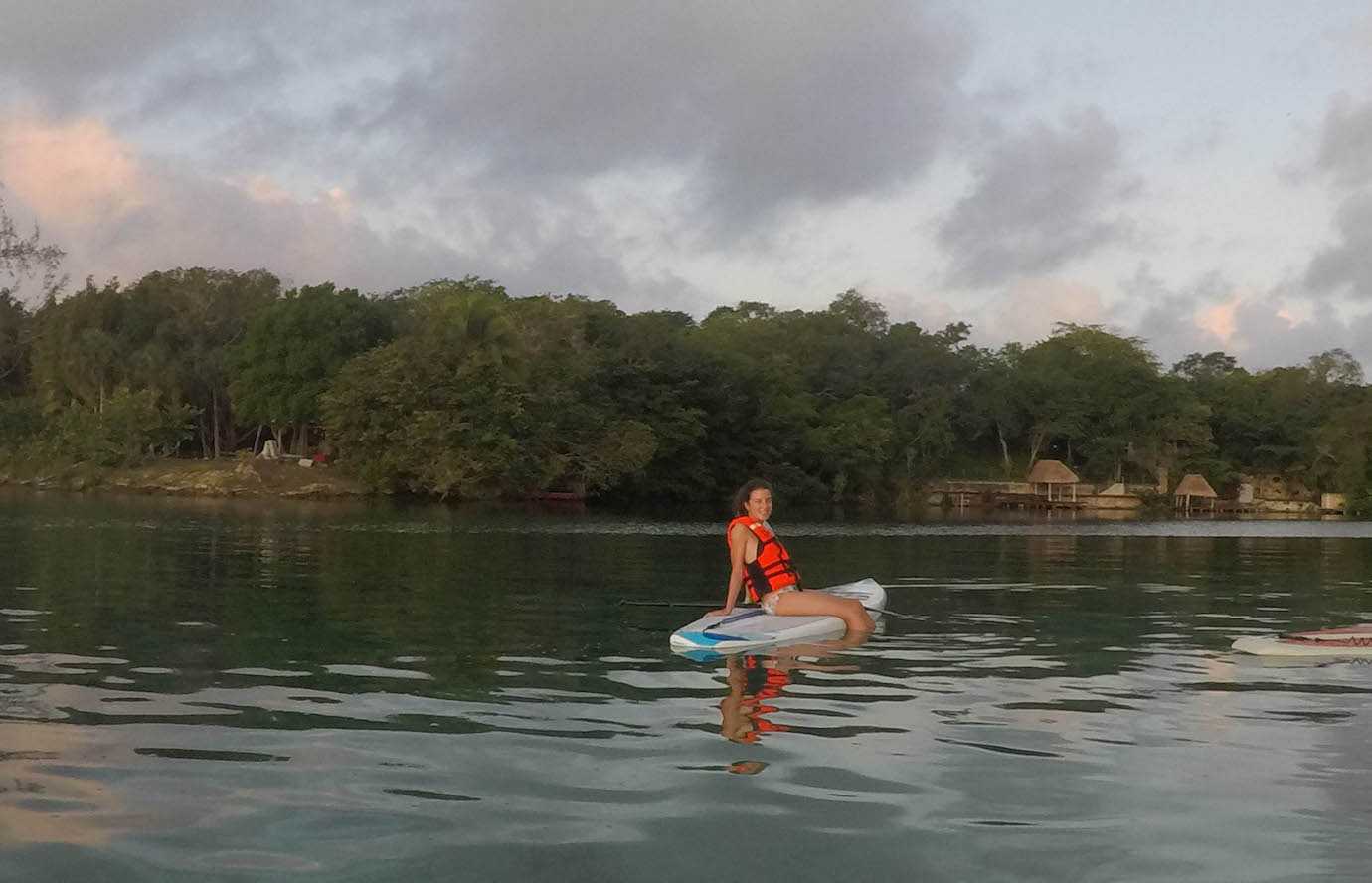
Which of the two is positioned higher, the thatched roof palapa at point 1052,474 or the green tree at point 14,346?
the green tree at point 14,346

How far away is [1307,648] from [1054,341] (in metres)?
89.2

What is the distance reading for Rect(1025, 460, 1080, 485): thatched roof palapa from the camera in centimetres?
8512

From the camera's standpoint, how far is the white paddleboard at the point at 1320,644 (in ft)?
43.4

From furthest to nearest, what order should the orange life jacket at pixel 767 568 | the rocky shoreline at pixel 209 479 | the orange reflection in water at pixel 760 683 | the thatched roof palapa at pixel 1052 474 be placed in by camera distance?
1. the thatched roof palapa at pixel 1052 474
2. the rocky shoreline at pixel 209 479
3. the orange life jacket at pixel 767 568
4. the orange reflection in water at pixel 760 683

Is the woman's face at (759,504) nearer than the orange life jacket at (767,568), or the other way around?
the woman's face at (759,504)

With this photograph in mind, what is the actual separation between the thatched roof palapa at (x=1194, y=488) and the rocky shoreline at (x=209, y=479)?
52943 mm

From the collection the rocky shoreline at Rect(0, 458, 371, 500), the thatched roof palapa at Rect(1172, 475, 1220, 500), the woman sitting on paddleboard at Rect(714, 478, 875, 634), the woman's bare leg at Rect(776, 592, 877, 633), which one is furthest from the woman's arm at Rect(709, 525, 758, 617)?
the thatched roof palapa at Rect(1172, 475, 1220, 500)

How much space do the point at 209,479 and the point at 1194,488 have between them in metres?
59.8

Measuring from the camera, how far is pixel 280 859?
6.15m

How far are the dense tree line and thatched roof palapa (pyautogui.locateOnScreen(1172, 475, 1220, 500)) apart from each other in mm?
2830

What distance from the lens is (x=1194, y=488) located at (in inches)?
3408

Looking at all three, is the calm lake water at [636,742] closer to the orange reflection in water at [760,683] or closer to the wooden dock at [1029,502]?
the orange reflection in water at [760,683]

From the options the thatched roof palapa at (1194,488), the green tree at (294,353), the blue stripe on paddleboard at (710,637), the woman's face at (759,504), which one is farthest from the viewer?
the thatched roof palapa at (1194,488)

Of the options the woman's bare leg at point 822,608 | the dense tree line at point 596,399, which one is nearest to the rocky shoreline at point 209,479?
the dense tree line at point 596,399
